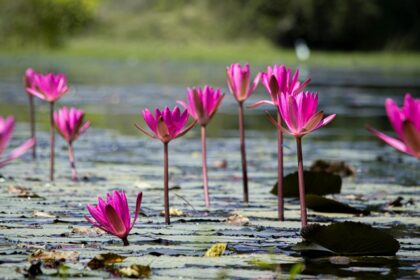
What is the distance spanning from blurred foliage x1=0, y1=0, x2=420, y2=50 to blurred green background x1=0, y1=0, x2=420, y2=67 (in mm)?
51

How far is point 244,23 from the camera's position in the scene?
6750cm

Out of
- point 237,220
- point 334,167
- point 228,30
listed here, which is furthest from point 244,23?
point 237,220

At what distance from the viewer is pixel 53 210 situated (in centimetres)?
420

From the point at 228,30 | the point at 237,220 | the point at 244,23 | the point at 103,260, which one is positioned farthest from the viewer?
the point at 228,30

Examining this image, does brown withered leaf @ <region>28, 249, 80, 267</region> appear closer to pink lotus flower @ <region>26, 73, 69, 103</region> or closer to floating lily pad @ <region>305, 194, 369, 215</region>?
floating lily pad @ <region>305, 194, 369, 215</region>

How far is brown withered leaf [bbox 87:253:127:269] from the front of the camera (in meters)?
2.97

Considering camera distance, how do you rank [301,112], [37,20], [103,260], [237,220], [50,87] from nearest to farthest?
[103,260]
[301,112]
[237,220]
[50,87]
[37,20]

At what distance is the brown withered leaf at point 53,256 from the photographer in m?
3.01

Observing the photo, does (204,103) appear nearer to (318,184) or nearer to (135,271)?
(318,184)

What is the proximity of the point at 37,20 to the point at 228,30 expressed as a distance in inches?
724

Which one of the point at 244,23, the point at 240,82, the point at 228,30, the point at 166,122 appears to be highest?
the point at 244,23

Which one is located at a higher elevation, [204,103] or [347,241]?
[204,103]

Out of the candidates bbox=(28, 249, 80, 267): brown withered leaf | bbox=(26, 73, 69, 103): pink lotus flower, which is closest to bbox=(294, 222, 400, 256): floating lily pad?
bbox=(28, 249, 80, 267): brown withered leaf

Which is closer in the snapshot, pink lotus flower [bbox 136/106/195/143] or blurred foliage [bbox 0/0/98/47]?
pink lotus flower [bbox 136/106/195/143]
